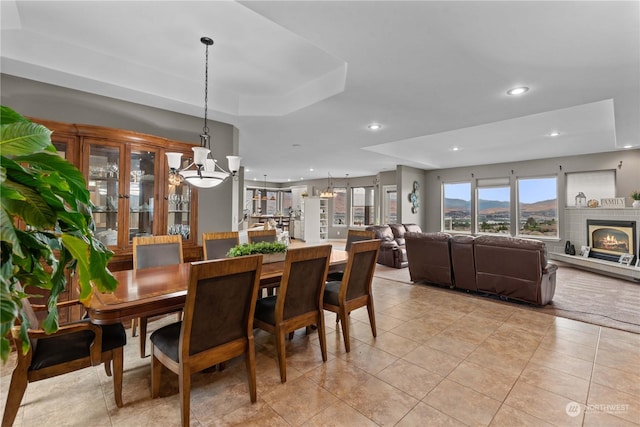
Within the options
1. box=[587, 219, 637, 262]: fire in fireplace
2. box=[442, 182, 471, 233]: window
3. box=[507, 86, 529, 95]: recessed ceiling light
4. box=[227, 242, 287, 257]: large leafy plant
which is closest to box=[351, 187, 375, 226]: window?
box=[442, 182, 471, 233]: window

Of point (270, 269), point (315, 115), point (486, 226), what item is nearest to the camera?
point (270, 269)

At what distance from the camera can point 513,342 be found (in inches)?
111

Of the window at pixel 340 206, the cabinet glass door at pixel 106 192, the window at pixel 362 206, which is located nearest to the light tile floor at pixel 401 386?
→ the cabinet glass door at pixel 106 192

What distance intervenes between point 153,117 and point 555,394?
4739mm

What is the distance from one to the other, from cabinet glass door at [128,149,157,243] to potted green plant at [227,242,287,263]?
1291 mm

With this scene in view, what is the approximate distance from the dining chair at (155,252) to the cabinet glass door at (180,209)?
512mm

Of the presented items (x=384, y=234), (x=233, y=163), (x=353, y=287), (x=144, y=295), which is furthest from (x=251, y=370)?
(x=384, y=234)

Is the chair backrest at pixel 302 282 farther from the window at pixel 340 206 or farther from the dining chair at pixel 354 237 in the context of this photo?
the window at pixel 340 206

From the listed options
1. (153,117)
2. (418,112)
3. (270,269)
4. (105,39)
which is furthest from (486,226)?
(105,39)

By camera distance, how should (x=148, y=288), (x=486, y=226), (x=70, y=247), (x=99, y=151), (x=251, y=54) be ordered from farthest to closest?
1. (x=486, y=226)
2. (x=99, y=151)
3. (x=251, y=54)
4. (x=148, y=288)
5. (x=70, y=247)

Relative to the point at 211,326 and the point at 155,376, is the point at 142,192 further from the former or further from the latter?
the point at 211,326

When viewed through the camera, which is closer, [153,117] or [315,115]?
[153,117]

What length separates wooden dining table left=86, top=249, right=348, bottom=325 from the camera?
5.44 ft

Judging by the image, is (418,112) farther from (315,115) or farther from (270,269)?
(270,269)
